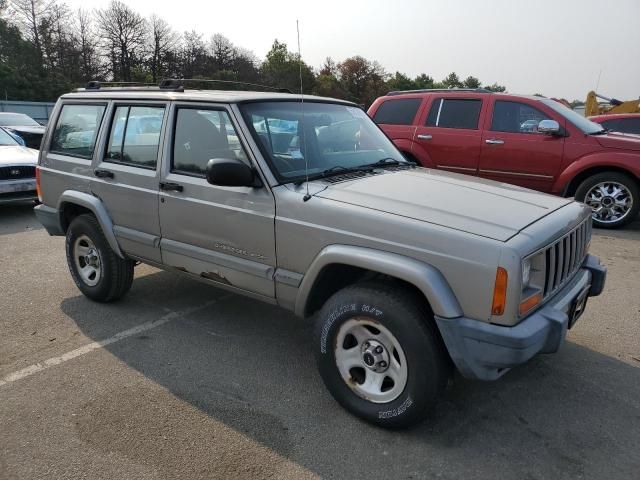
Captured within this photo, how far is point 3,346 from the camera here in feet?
12.6

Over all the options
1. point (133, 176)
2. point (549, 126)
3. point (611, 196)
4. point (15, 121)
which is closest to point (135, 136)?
point (133, 176)

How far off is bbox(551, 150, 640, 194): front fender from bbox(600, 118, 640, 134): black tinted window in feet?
12.4

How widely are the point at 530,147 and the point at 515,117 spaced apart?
21.1 inches

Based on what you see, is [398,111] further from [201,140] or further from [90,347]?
[90,347]

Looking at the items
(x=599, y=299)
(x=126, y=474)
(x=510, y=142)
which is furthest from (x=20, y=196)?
(x=599, y=299)

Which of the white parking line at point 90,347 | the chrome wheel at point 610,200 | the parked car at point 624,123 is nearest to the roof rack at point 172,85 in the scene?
the white parking line at point 90,347

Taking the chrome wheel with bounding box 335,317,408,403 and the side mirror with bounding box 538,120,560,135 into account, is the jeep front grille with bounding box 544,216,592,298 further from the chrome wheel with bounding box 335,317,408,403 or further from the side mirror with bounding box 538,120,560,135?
the side mirror with bounding box 538,120,560,135

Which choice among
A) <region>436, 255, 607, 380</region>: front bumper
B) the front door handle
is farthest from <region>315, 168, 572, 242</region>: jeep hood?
the front door handle

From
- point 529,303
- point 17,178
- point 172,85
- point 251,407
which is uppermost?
point 172,85

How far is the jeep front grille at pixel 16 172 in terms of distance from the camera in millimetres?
8250

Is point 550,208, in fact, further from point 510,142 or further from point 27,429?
point 510,142

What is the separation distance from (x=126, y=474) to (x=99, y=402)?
739 mm

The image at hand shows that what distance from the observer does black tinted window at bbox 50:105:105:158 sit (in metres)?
4.34

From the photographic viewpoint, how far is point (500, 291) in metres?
2.38
